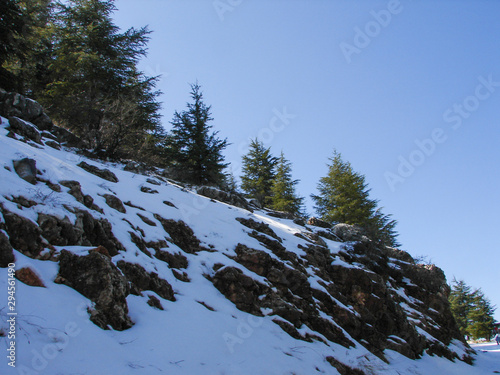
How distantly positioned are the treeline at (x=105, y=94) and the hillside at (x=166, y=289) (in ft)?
8.53

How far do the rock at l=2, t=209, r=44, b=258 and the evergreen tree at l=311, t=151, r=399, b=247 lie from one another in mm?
20480

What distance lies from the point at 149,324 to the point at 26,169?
446cm

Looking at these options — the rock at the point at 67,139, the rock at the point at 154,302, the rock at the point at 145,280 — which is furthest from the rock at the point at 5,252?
the rock at the point at 67,139

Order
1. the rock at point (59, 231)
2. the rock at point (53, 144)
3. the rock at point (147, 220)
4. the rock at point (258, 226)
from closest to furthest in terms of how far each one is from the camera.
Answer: the rock at point (59, 231) < the rock at point (147, 220) < the rock at point (53, 144) < the rock at point (258, 226)

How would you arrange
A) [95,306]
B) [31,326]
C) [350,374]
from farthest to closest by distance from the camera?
[350,374]
[95,306]
[31,326]

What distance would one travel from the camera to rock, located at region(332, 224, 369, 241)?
54.1ft

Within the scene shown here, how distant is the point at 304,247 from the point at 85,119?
1373 centimetres

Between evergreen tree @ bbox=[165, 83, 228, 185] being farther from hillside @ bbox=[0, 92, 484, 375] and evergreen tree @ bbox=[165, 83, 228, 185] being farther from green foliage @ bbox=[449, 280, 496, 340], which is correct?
green foliage @ bbox=[449, 280, 496, 340]

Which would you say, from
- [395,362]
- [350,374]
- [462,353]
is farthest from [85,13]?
[462,353]

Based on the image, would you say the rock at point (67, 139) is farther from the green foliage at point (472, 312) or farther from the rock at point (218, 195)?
the green foliage at point (472, 312)

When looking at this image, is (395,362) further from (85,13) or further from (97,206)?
(85,13)

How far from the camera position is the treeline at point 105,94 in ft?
45.5

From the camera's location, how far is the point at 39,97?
16.7 meters

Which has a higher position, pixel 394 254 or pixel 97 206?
pixel 394 254
